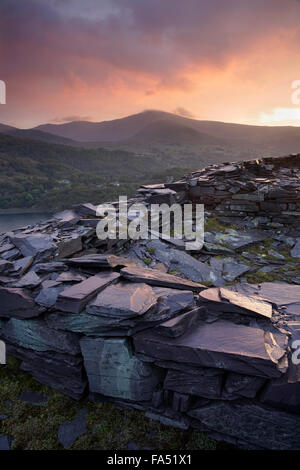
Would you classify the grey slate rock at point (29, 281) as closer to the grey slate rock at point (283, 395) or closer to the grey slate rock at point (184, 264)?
the grey slate rock at point (184, 264)

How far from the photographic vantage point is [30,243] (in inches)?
217

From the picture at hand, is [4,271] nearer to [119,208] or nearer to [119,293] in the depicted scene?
[119,293]

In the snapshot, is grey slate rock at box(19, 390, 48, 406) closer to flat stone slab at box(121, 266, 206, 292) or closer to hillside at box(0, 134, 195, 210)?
flat stone slab at box(121, 266, 206, 292)

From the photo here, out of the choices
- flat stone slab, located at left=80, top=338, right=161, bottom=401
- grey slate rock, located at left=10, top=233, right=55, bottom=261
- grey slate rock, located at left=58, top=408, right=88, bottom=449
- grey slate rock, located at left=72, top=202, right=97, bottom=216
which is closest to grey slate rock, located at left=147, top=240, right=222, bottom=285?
grey slate rock, located at left=72, top=202, right=97, bottom=216

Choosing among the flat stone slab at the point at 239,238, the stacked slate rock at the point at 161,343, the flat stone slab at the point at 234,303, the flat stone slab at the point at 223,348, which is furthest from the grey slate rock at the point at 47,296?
the flat stone slab at the point at 239,238

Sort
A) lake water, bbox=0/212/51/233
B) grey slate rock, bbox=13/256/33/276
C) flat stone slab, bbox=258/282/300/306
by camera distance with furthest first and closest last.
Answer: lake water, bbox=0/212/51/233 < grey slate rock, bbox=13/256/33/276 < flat stone slab, bbox=258/282/300/306

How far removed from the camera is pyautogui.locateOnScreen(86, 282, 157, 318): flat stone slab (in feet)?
10.9

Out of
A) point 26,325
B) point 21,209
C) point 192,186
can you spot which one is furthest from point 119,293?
point 21,209

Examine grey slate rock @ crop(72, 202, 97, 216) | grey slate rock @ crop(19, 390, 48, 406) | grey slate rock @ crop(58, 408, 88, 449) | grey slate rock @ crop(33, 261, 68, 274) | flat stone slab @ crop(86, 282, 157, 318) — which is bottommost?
grey slate rock @ crop(58, 408, 88, 449)

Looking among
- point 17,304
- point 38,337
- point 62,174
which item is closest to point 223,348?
point 38,337

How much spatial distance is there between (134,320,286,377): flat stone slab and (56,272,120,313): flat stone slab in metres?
0.94

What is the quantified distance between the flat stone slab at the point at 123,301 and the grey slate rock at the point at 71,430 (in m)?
1.68

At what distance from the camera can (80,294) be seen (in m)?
3.58

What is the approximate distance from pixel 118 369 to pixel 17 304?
2027 mm
